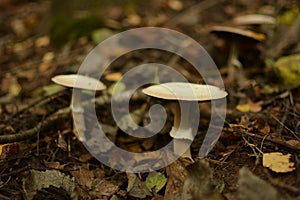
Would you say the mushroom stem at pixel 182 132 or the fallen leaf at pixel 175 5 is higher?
the fallen leaf at pixel 175 5

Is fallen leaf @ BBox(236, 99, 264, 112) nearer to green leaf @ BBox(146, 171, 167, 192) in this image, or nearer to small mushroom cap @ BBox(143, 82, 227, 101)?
small mushroom cap @ BBox(143, 82, 227, 101)

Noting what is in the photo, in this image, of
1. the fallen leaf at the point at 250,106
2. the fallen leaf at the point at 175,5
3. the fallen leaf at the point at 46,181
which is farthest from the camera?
the fallen leaf at the point at 175,5

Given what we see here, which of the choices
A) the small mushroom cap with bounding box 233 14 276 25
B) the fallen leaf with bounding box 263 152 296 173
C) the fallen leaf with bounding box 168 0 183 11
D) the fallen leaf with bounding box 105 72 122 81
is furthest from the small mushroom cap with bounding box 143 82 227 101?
the fallen leaf with bounding box 168 0 183 11

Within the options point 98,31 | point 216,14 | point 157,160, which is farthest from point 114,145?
point 216,14

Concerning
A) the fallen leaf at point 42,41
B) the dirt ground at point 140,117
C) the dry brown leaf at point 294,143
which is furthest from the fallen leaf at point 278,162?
the fallen leaf at point 42,41

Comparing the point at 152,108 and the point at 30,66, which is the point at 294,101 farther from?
the point at 30,66

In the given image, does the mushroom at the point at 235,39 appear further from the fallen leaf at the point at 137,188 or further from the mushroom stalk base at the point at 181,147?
the fallen leaf at the point at 137,188

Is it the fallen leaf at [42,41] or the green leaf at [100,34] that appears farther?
the fallen leaf at [42,41]
